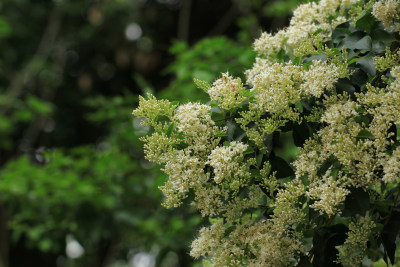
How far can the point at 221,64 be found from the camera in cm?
397

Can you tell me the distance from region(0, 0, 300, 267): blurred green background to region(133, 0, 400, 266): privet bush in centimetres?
248

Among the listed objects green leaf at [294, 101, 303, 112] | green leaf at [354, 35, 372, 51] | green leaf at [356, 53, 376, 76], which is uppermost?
green leaf at [354, 35, 372, 51]

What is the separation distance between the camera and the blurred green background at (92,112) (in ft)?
14.4

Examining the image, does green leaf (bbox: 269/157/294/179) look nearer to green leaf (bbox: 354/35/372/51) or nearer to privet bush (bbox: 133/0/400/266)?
privet bush (bbox: 133/0/400/266)

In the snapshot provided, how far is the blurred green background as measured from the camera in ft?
14.4

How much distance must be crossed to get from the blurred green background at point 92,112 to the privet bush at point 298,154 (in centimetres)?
248

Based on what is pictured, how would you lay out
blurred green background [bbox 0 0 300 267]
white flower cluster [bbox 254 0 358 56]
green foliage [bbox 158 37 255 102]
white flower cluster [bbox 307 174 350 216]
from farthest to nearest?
1. blurred green background [bbox 0 0 300 267]
2. green foliage [bbox 158 37 255 102]
3. white flower cluster [bbox 254 0 358 56]
4. white flower cluster [bbox 307 174 350 216]

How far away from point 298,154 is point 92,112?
6.27 meters

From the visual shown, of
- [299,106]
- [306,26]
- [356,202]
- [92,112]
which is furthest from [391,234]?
[92,112]

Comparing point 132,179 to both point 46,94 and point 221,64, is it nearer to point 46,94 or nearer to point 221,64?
point 221,64

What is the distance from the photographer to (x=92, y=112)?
7.31 m

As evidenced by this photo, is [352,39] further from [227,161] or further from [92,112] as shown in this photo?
[92,112]

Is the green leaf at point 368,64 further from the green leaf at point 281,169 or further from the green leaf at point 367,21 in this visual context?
the green leaf at point 281,169

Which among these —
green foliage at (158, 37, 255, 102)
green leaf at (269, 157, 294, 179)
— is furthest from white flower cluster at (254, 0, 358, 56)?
green foliage at (158, 37, 255, 102)
